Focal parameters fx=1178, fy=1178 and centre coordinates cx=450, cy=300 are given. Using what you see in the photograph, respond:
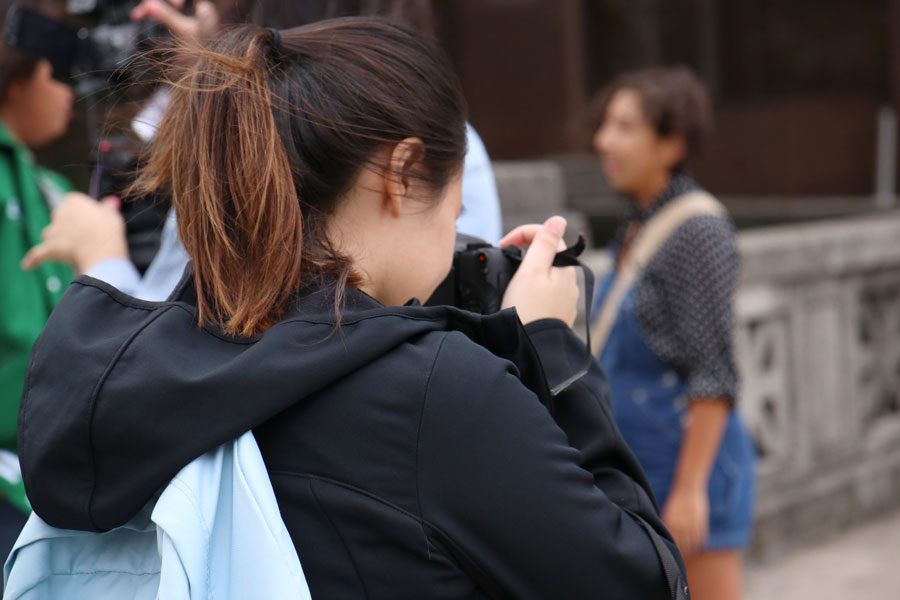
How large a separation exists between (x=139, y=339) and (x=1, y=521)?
1147 mm

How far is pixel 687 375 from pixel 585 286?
5.25ft

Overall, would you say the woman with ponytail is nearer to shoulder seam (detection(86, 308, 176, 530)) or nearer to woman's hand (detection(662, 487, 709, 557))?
shoulder seam (detection(86, 308, 176, 530))

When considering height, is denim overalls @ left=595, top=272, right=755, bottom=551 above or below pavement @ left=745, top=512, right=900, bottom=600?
above

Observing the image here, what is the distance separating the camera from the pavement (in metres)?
4.77

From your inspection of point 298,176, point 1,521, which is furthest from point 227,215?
point 1,521

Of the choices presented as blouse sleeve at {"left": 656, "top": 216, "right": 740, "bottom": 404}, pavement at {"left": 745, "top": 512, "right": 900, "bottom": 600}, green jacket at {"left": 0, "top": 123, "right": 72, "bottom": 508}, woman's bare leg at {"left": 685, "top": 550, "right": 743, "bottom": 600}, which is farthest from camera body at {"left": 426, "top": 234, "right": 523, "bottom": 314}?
pavement at {"left": 745, "top": 512, "right": 900, "bottom": 600}

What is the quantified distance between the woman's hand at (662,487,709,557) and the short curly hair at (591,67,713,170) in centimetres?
103

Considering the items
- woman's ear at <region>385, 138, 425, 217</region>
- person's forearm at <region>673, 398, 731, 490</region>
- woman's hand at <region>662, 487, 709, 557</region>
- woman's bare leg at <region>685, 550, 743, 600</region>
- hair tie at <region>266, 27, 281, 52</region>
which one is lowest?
woman's bare leg at <region>685, 550, 743, 600</region>

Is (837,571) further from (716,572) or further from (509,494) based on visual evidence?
(509,494)

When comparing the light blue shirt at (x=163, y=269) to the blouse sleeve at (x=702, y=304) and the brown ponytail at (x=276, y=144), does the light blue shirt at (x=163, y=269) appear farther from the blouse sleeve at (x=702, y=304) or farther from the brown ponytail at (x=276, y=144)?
the blouse sleeve at (x=702, y=304)

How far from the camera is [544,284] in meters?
1.54

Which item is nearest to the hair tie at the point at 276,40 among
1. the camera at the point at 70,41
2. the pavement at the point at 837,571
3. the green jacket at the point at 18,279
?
the camera at the point at 70,41

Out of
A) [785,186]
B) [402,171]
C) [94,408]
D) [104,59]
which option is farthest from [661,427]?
[785,186]

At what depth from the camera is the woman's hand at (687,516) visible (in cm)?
307
